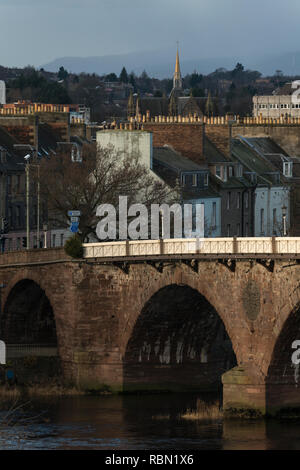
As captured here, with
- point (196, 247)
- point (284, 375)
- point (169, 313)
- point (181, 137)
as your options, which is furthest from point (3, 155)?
point (284, 375)

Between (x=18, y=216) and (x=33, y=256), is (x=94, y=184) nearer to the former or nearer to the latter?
(x=33, y=256)

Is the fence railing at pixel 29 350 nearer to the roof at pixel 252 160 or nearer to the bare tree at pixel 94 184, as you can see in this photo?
the bare tree at pixel 94 184

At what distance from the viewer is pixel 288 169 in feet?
525

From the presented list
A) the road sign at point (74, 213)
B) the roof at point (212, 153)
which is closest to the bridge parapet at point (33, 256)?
the road sign at point (74, 213)

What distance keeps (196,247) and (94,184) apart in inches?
1012

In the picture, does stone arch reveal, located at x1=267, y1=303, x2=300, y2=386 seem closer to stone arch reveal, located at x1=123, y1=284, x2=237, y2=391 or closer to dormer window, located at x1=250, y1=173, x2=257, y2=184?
stone arch reveal, located at x1=123, y1=284, x2=237, y2=391

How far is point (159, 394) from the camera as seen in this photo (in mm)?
111562

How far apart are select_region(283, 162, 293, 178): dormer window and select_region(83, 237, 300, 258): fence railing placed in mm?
50992
